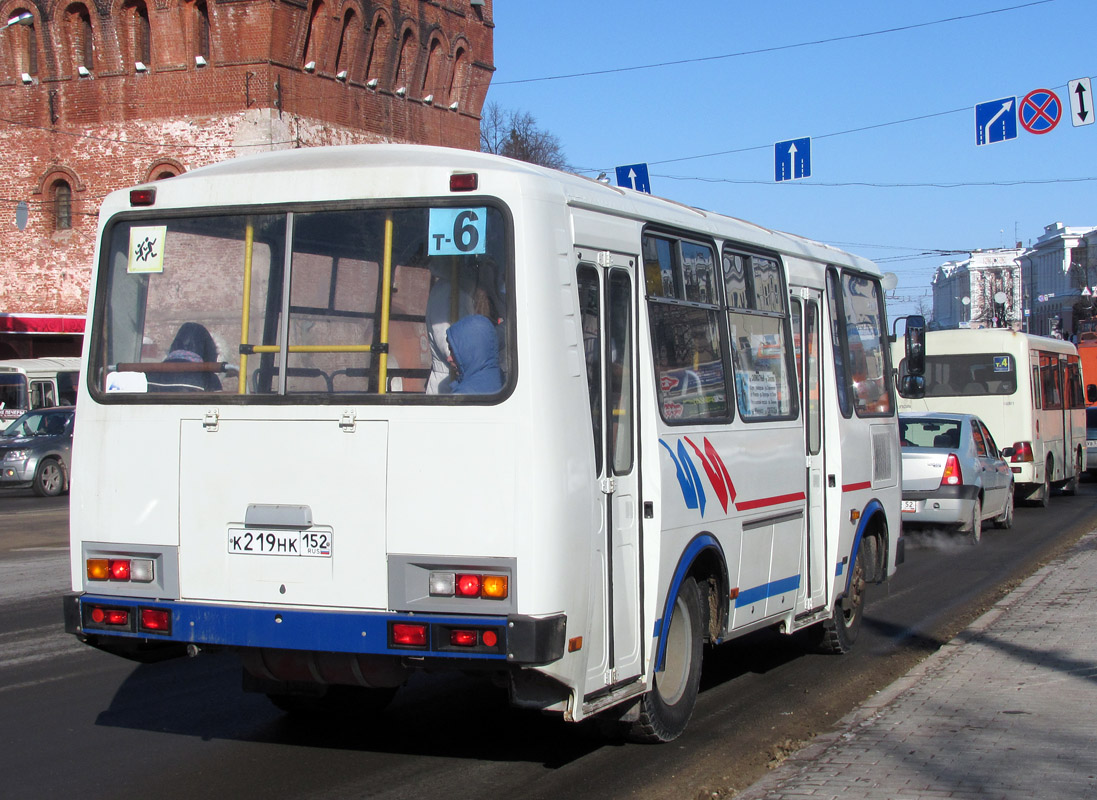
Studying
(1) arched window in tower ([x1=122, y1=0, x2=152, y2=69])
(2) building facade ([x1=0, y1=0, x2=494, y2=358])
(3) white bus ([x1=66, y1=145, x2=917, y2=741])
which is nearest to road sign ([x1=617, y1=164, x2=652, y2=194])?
(2) building facade ([x1=0, y1=0, x2=494, y2=358])

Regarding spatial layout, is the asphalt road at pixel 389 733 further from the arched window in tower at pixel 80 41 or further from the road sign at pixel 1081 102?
the arched window in tower at pixel 80 41

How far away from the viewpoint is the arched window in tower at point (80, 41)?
41.8 m

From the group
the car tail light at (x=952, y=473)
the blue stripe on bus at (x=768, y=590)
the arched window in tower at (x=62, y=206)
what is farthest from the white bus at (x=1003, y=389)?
the arched window in tower at (x=62, y=206)

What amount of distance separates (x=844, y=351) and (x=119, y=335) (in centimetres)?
531

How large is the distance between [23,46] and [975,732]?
43.2 meters

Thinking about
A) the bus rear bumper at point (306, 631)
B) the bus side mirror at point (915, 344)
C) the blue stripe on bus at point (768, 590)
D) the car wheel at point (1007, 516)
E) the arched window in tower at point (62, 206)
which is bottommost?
the car wheel at point (1007, 516)

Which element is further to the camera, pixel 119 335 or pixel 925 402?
pixel 925 402

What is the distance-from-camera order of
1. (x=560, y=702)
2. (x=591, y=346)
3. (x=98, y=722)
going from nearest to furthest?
(x=560, y=702) < (x=591, y=346) < (x=98, y=722)

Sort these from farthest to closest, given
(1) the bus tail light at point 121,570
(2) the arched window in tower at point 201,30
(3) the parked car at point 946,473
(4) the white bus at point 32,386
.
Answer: (2) the arched window in tower at point 201,30, (4) the white bus at point 32,386, (3) the parked car at point 946,473, (1) the bus tail light at point 121,570

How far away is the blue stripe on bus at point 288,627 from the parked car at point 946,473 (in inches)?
480

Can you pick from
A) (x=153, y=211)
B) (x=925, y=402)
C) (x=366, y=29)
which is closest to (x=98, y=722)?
(x=153, y=211)

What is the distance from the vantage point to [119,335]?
6.32 m

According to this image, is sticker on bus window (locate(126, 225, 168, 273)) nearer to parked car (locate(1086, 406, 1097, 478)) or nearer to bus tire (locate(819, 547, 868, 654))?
bus tire (locate(819, 547, 868, 654))

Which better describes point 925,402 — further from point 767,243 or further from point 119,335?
point 119,335
